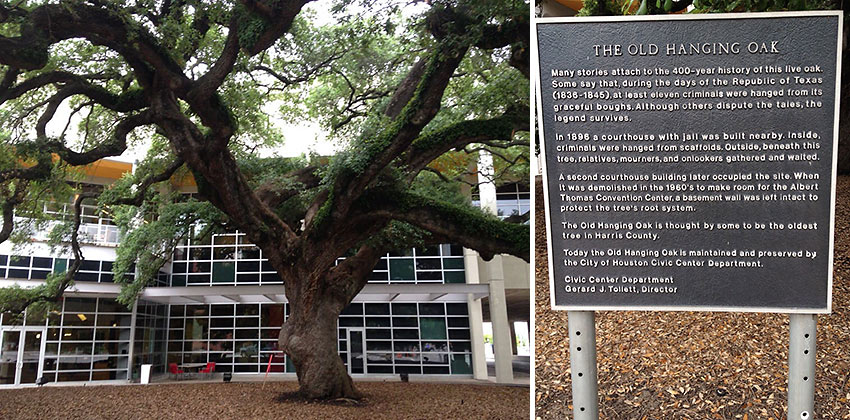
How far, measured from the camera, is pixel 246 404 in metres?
13.0

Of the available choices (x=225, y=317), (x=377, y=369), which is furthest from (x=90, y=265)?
(x=377, y=369)

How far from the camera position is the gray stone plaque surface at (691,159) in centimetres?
368

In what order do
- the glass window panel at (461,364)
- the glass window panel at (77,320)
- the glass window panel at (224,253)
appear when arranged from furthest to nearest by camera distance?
the glass window panel at (224,253) → the glass window panel at (461,364) → the glass window panel at (77,320)

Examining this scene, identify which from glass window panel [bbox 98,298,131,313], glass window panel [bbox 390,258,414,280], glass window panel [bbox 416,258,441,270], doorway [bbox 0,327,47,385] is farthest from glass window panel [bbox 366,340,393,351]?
doorway [bbox 0,327,47,385]

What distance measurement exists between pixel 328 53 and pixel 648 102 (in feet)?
39.4

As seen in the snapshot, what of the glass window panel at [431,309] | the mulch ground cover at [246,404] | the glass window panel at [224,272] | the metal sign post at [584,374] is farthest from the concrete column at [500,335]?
the metal sign post at [584,374]

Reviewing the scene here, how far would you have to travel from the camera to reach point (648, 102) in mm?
3877

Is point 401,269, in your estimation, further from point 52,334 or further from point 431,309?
point 52,334

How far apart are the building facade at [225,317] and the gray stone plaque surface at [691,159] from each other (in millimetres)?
18080

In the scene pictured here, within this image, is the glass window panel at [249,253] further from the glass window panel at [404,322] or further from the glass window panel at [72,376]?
the glass window panel at [72,376]

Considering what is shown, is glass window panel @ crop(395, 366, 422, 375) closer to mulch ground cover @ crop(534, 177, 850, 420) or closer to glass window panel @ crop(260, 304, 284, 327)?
glass window panel @ crop(260, 304, 284, 327)

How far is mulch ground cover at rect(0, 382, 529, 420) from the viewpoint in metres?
11.4

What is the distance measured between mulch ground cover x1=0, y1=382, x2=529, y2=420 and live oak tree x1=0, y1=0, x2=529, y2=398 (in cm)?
123

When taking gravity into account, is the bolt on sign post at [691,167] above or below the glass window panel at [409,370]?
above
